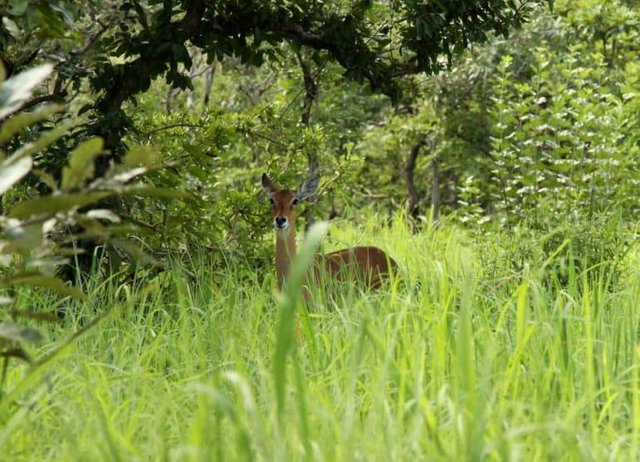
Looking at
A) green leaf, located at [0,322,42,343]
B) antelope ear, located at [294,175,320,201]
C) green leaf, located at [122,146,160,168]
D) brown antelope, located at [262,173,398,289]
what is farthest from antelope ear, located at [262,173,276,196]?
green leaf, located at [0,322,42,343]

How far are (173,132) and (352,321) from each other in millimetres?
2282

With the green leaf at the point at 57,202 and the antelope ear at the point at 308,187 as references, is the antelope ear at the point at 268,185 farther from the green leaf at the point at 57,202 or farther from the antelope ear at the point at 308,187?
the green leaf at the point at 57,202

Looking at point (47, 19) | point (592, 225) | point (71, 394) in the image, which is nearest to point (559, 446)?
point (71, 394)

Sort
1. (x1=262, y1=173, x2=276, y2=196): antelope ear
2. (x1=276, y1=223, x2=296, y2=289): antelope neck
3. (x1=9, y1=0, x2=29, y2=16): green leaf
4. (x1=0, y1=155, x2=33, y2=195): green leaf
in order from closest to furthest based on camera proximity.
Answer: (x1=0, y1=155, x2=33, y2=195): green leaf, (x1=9, y1=0, x2=29, y2=16): green leaf, (x1=276, y1=223, x2=296, y2=289): antelope neck, (x1=262, y1=173, x2=276, y2=196): antelope ear

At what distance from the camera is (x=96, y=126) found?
16.7 ft

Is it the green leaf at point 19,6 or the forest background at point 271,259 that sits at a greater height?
the green leaf at point 19,6

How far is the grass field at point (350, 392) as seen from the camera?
7.21 feet

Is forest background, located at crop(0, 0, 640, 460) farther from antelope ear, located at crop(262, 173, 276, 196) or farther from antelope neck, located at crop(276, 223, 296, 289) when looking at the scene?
antelope neck, located at crop(276, 223, 296, 289)

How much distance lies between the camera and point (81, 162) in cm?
209

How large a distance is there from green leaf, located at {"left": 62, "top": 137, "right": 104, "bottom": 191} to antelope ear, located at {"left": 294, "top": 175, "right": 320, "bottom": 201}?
13.9ft

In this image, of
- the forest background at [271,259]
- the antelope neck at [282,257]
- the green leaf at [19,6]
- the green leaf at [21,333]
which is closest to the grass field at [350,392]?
the forest background at [271,259]

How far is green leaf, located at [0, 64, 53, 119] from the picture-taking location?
215 centimetres

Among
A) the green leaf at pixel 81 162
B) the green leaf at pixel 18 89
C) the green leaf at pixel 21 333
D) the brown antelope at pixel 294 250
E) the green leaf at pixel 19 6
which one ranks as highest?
the green leaf at pixel 19 6

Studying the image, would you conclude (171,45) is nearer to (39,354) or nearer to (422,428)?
(39,354)
